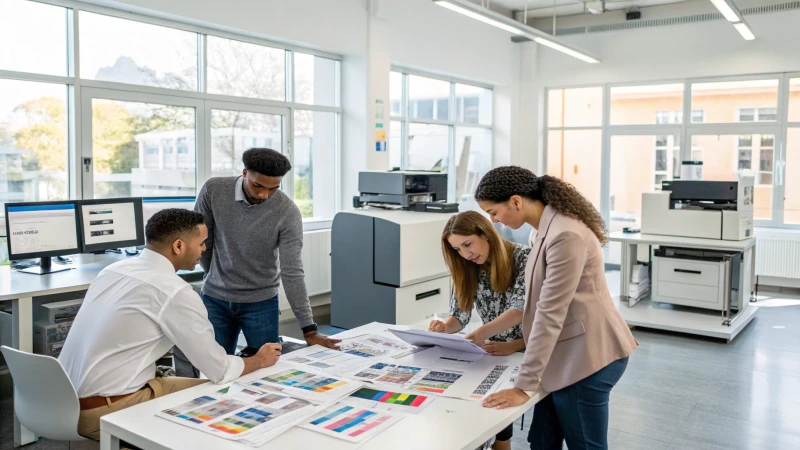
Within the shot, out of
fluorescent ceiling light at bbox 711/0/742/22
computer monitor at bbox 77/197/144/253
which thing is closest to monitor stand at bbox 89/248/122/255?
computer monitor at bbox 77/197/144/253

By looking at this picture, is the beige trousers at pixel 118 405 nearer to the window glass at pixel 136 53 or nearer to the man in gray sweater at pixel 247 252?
the man in gray sweater at pixel 247 252

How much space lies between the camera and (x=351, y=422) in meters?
1.66

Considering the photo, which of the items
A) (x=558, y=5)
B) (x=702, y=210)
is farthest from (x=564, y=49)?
(x=702, y=210)

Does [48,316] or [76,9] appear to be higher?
[76,9]

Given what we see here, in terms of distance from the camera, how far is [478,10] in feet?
18.1

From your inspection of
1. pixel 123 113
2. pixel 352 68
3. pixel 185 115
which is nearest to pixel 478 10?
pixel 352 68

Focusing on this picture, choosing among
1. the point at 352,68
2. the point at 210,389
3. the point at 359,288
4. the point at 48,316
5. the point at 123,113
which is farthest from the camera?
the point at 352,68

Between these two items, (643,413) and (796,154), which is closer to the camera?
(643,413)

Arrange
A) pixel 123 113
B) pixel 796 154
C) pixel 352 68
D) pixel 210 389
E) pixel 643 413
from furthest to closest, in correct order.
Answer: pixel 796 154 → pixel 352 68 → pixel 123 113 → pixel 643 413 → pixel 210 389

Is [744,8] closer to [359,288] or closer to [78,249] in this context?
[359,288]

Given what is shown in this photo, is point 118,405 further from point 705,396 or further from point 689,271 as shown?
point 689,271

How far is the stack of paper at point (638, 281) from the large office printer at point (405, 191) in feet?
7.05

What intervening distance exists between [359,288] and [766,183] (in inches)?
232

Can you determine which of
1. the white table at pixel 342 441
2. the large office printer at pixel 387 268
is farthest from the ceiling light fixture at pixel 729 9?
the white table at pixel 342 441
